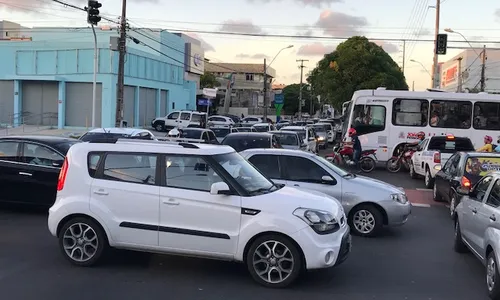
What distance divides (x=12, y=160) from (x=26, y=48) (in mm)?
35813

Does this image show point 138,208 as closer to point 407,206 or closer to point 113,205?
point 113,205

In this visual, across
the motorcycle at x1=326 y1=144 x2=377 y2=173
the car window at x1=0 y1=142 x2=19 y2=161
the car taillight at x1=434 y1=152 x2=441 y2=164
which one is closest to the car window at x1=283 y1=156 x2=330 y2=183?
the car window at x1=0 y1=142 x2=19 y2=161

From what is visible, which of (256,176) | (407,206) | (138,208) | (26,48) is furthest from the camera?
(26,48)

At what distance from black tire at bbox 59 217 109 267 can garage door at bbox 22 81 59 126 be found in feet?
126

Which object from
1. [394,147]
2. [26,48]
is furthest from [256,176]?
[26,48]

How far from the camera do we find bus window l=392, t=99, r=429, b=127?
23.9 meters

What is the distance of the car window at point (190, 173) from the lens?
259 inches

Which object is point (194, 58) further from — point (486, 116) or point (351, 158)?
point (351, 158)

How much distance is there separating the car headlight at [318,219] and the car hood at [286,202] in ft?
0.21

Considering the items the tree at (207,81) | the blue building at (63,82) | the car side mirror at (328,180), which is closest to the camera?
the car side mirror at (328,180)

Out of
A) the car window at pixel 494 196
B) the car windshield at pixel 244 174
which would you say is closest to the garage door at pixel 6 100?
the car windshield at pixel 244 174

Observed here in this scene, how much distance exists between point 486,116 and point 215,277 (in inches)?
807

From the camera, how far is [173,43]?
5772 cm

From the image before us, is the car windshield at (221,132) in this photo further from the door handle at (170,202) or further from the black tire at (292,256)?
the black tire at (292,256)
